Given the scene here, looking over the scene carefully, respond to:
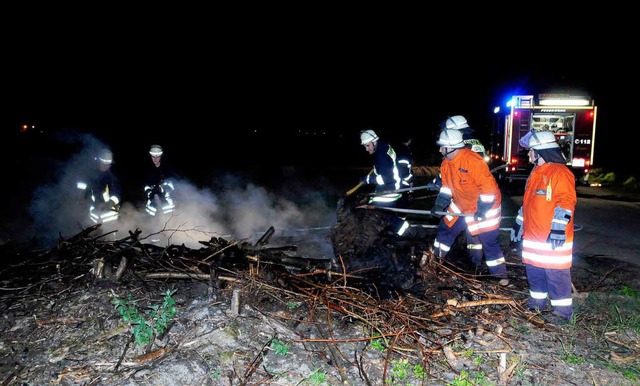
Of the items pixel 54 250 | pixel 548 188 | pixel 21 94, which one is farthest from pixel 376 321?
pixel 21 94

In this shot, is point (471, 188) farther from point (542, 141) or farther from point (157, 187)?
point (157, 187)

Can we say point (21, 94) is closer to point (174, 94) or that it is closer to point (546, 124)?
point (174, 94)

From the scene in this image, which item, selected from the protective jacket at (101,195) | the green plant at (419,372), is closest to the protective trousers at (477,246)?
the green plant at (419,372)

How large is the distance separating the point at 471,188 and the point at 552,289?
146 centimetres

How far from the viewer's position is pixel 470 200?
5.16 meters

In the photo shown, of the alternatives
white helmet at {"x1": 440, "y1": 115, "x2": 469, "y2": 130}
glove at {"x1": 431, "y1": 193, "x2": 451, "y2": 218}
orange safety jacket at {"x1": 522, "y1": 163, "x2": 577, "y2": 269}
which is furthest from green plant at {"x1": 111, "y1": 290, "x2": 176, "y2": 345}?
white helmet at {"x1": 440, "y1": 115, "x2": 469, "y2": 130}

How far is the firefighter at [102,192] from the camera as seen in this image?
686cm

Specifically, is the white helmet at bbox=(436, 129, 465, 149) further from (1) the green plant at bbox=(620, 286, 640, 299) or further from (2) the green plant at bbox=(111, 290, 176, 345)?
(2) the green plant at bbox=(111, 290, 176, 345)

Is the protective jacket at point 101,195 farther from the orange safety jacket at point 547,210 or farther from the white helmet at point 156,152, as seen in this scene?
the orange safety jacket at point 547,210

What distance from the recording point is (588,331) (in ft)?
12.6

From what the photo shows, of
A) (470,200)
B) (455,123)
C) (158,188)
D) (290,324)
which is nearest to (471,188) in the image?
(470,200)

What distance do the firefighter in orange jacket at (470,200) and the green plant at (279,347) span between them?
2.63m

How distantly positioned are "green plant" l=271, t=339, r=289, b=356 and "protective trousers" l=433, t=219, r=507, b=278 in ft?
8.56

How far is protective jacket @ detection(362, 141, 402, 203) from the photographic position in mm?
6312
